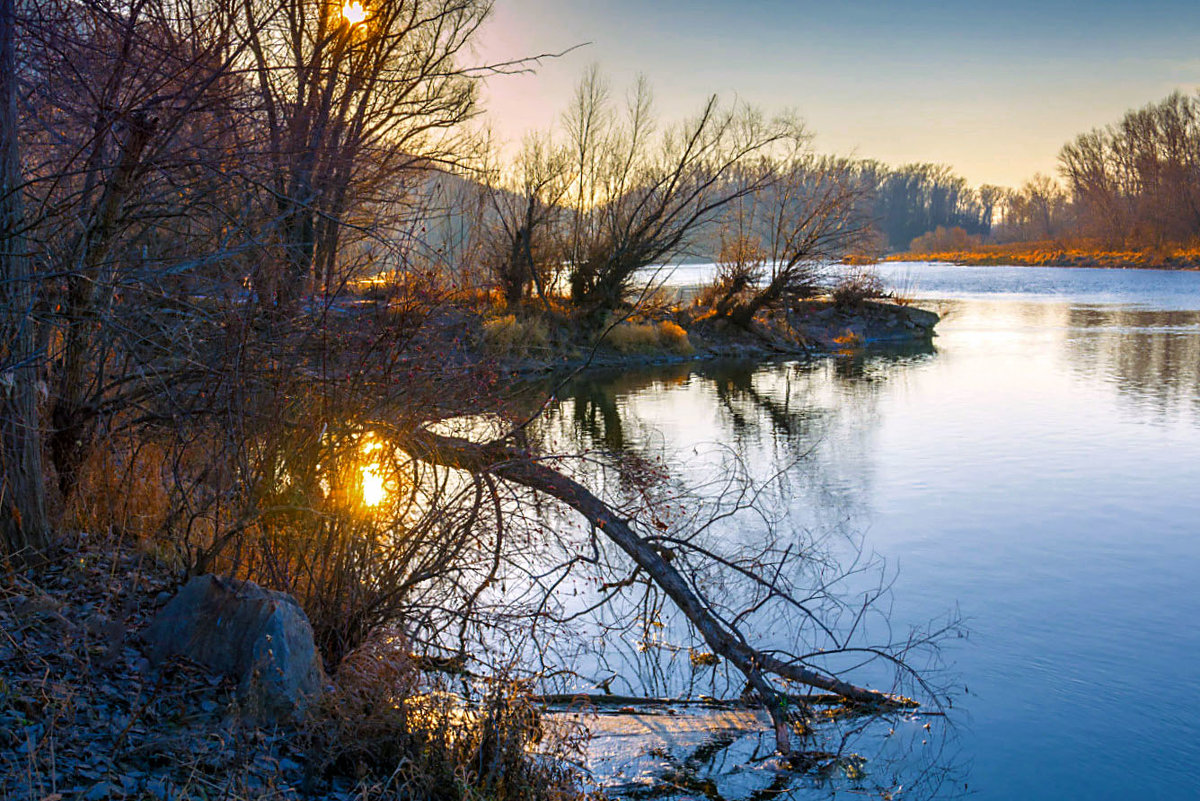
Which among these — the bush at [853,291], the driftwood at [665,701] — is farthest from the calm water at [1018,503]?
the bush at [853,291]

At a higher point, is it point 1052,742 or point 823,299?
point 823,299

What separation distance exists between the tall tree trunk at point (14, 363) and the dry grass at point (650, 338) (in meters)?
20.9

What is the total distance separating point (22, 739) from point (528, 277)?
22.1 meters

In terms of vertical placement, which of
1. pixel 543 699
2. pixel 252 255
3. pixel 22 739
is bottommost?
pixel 543 699

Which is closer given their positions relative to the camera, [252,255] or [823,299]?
[252,255]

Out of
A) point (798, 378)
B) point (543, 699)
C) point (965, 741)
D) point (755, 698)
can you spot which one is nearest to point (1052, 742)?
point (965, 741)

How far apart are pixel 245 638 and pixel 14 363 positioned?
71.3 inches

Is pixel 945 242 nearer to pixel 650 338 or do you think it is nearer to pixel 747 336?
pixel 747 336

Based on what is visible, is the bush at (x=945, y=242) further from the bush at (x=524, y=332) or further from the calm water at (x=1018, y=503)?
the bush at (x=524, y=332)

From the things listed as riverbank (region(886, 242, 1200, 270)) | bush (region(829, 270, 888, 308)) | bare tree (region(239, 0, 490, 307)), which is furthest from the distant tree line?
bare tree (region(239, 0, 490, 307))

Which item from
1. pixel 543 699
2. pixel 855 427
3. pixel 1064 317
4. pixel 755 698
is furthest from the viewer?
pixel 1064 317

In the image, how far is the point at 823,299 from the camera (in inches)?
1258

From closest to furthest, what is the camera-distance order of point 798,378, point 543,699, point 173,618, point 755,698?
point 173,618, point 543,699, point 755,698, point 798,378

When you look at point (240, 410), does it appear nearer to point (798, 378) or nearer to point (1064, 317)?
point (798, 378)
